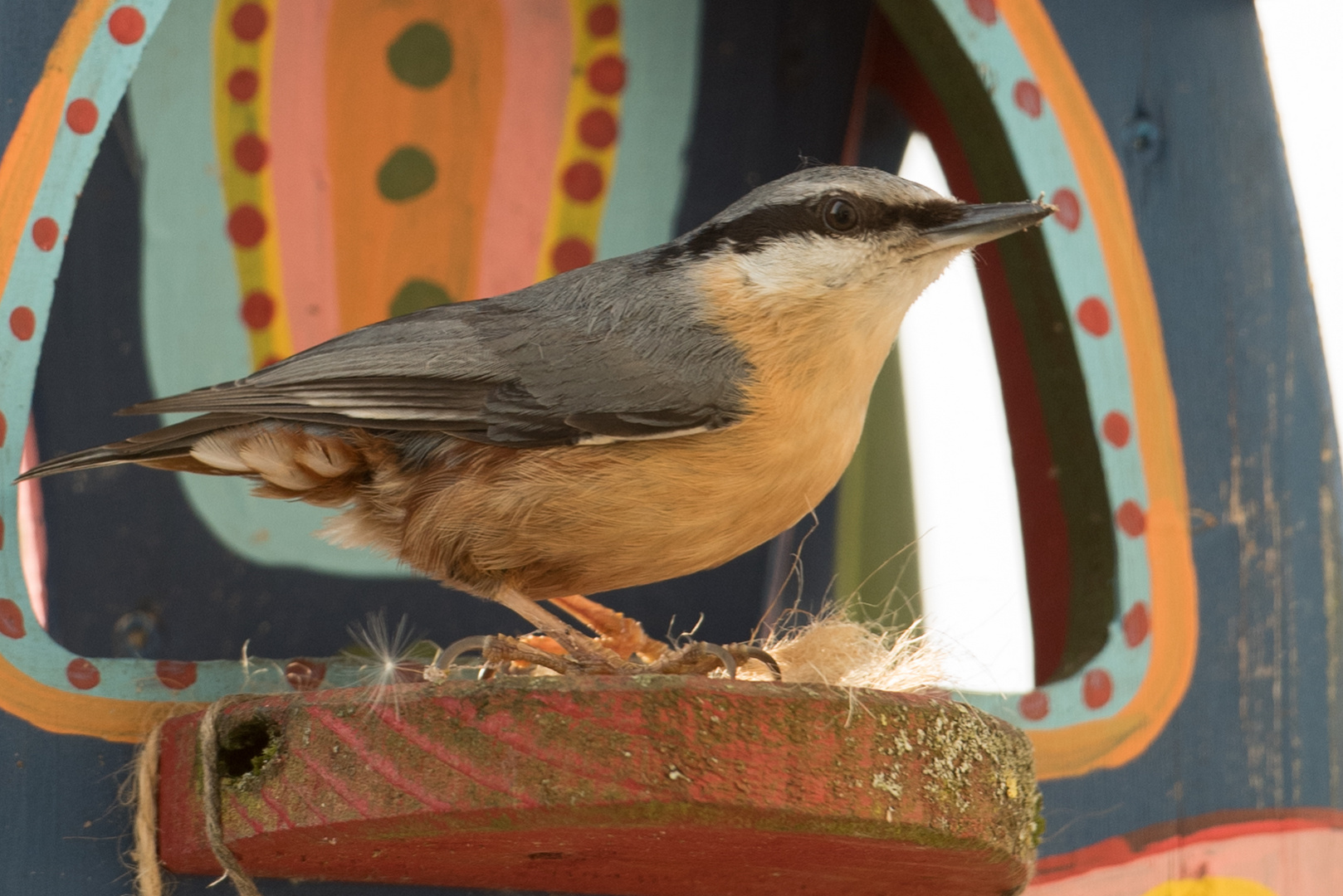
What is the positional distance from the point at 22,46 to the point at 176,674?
0.87 m

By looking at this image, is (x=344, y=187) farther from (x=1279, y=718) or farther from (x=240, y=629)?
(x=1279, y=718)

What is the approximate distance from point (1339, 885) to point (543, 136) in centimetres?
183

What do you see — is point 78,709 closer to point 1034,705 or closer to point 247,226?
point 247,226

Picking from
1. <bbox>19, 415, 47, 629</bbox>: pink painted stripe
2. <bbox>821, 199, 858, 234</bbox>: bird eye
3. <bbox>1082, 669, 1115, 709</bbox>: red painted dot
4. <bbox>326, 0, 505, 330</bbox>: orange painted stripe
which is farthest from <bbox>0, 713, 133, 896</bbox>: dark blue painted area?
<bbox>1082, 669, 1115, 709</bbox>: red painted dot

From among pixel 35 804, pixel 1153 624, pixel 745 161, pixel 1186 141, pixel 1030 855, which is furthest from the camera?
pixel 745 161

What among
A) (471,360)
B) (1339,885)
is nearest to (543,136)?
(471,360)

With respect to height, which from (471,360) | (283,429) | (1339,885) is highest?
(471,360)

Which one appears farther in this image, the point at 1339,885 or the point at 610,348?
the point at 1339,885

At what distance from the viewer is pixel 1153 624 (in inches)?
89.9

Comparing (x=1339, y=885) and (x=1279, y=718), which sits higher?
(x=1279, y=718)

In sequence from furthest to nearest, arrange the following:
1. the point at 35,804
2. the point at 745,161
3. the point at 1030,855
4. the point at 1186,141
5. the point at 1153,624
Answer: the point at 745,161, the point at 1186,141, the point at 1153,624, the point at 35,804, the point at 1030,855

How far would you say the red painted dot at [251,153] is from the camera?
239 cm

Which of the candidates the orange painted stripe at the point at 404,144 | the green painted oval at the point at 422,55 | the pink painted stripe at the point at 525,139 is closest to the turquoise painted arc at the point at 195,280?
the orange painted stripe at the point at 404,144

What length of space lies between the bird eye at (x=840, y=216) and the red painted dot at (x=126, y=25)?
0.98m
